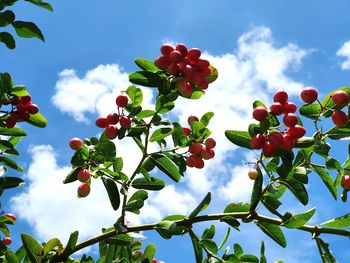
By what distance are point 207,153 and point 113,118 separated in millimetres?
787

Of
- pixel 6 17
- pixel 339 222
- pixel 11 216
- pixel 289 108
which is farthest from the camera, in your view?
pixel 11 216

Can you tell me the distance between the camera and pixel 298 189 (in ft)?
11.2

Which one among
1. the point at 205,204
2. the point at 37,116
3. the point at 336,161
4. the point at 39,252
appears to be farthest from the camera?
the point at 37,116

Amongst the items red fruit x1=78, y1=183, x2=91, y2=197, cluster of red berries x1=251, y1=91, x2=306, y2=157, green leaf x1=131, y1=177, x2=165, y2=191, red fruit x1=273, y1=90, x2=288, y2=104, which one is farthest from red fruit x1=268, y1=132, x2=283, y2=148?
red fruit x1=78, y1=183, x2=91, y2=197

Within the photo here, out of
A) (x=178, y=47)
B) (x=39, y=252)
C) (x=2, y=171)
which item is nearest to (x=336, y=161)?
(x=178, y=47)

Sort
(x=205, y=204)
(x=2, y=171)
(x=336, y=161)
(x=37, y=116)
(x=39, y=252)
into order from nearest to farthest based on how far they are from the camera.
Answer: (x=336, y=161) → (x=205, y=204) → (x=39, y=252) → (x=37, y=116) → (x=2, y=171)

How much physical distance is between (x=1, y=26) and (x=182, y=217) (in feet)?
6.56

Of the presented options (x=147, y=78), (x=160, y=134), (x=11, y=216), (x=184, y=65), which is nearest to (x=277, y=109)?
(x=184, y=65)

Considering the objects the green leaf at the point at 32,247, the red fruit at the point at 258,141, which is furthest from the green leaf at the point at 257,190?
the green leaf at the point at 32,247

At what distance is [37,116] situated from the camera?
426 cm

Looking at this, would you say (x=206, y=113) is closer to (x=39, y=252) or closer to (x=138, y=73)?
(x=138, y=73)

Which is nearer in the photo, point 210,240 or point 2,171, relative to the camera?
point 210,240

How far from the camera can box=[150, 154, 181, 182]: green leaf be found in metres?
3.90

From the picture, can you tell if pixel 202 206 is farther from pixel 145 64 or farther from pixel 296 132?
pixel 145 64
